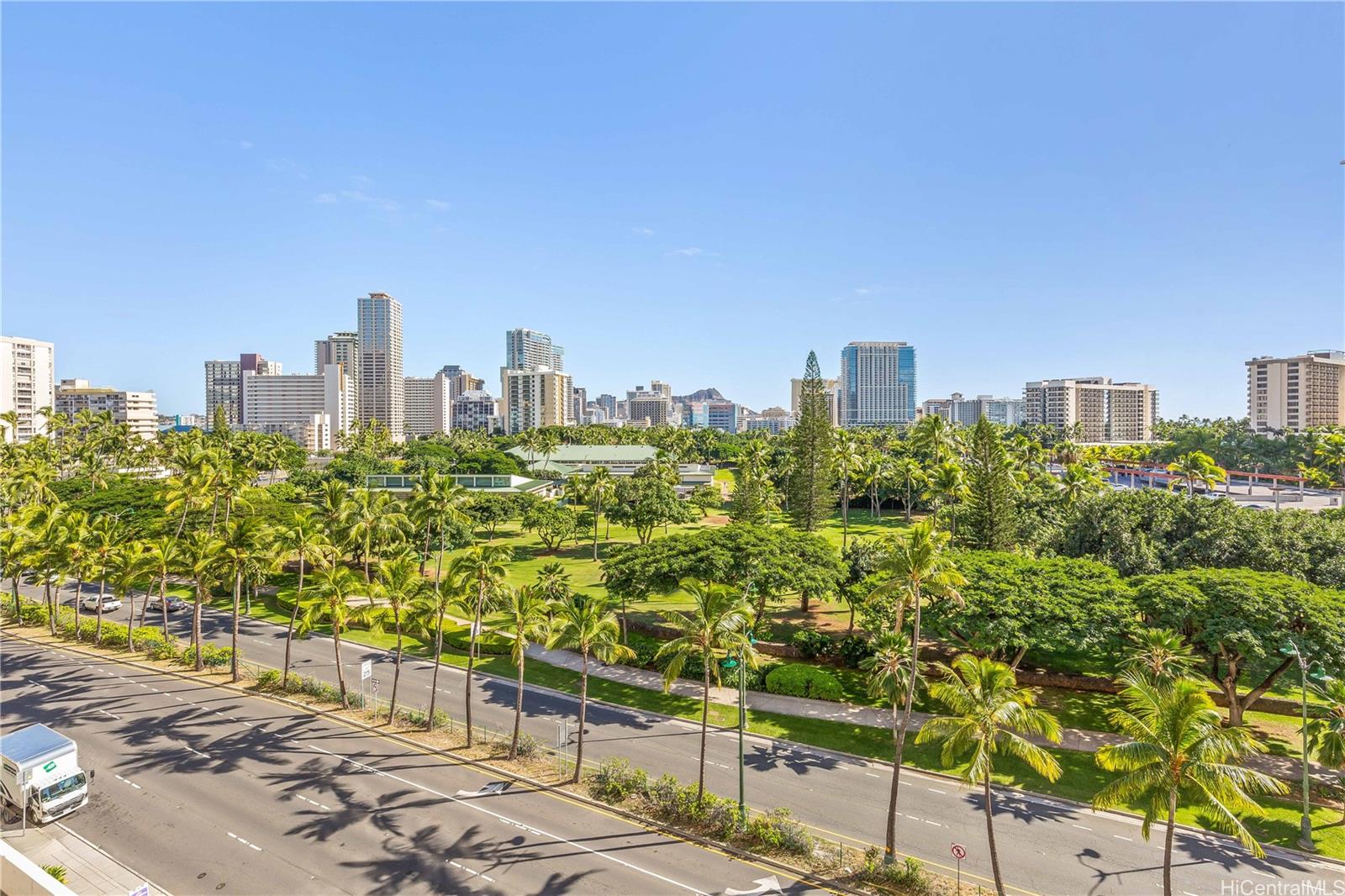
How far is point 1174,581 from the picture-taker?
33000 millimetres

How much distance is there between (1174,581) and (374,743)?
38952mm

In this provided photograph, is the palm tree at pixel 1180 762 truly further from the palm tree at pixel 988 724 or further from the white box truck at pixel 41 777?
the white box truck at pixel 41 777

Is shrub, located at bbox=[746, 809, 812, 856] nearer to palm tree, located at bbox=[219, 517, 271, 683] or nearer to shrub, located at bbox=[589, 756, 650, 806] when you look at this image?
shrub, located at bbox=[589, 756, 650, 806]

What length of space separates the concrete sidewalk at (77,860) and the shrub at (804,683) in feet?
89.9

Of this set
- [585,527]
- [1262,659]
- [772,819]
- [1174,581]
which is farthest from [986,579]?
[585,527]

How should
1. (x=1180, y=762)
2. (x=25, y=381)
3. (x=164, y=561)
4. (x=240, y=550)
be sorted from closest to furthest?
(x=1180, y=762), (x=240, y=550), (x=164, y=561), (x=25, y=381)

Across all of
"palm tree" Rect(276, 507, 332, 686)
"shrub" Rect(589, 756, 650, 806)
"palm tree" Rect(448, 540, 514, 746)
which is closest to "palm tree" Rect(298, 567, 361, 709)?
"palm tree" Rect(276, 507, 332, 686)

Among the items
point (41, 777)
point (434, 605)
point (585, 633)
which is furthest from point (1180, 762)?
point (41, 777)

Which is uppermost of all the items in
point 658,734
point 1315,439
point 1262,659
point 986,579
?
point 1315,439

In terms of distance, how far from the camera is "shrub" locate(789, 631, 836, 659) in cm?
4194

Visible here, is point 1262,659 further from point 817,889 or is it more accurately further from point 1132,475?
point 1132,475

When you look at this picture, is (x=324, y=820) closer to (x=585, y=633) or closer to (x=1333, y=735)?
(x=585, y=633)

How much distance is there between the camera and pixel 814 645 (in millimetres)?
41969

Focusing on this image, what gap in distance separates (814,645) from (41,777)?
118ft
